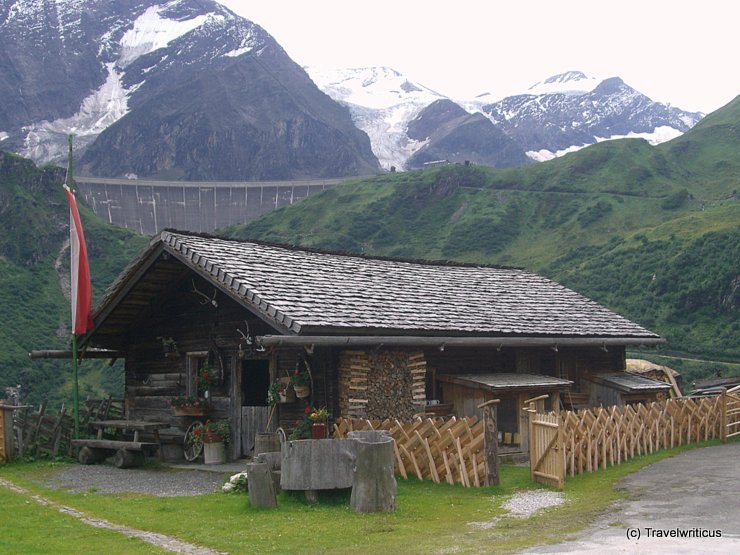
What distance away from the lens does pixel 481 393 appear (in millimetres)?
20656

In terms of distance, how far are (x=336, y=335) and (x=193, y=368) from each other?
231 inches

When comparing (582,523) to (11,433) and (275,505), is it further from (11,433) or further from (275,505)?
(11,433)

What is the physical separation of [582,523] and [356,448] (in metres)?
3.53

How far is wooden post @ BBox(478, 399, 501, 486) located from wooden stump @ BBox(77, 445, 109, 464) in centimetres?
1079

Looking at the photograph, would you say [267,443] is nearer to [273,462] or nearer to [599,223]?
[273,462]

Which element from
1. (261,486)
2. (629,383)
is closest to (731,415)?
(629,383)

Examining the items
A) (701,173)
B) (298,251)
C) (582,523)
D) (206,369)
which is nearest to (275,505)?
A: (582,523)

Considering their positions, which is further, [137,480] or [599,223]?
[599,223]

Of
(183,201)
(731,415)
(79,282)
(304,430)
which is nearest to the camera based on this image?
(304,430)

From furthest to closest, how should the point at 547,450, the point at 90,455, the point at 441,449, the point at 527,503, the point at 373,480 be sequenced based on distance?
the point at 90,455 < the point at 441,449 < the point at 547,450 < the point at 527,503 < the point at 373,480

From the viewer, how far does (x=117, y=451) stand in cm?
2120

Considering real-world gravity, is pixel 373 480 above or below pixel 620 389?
below

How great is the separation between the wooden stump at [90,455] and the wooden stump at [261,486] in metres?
9.38

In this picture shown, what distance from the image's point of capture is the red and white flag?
21.7m
